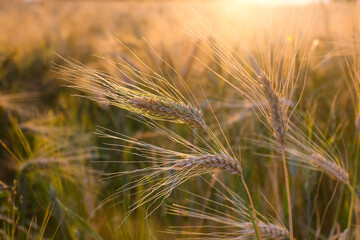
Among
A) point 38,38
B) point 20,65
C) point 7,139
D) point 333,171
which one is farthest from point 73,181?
point 38,38

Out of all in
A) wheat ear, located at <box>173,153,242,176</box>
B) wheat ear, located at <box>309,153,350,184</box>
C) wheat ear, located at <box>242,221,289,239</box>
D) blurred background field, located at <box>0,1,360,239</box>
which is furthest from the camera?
blurred background field, located at <box>0,1,360,239</box>

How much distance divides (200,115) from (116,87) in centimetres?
20

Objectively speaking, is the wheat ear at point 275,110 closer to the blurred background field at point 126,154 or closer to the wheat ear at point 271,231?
the blurred background field at point 126,154

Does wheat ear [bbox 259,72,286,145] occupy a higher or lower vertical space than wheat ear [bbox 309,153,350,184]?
higher

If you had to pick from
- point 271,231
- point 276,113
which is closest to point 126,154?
point 271,231

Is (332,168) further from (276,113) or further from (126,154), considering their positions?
(126,154)

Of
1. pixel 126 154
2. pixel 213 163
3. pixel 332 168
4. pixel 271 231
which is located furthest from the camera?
pixel 126 154

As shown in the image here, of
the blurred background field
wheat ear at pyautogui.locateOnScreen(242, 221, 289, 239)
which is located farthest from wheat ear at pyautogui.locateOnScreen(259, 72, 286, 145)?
wheat ear at pyautogui.locateOnScreen(242, 221, 289, 239)

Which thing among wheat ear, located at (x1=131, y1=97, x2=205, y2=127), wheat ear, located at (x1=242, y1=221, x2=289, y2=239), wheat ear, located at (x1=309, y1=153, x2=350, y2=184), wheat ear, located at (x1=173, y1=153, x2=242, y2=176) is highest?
wheat ear, located at (x1=131, y1=97, x2=205, y2=127)

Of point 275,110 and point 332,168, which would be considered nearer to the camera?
point 275,110

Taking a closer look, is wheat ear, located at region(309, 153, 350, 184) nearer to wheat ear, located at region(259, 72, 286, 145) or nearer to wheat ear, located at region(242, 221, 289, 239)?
wheat ear, located at region(242, 221, 289, 239)

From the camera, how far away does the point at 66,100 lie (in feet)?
7.63

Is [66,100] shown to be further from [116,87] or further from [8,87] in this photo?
[116,87]

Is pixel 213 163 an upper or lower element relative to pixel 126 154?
upper
